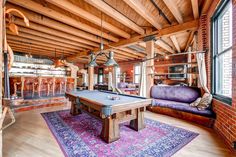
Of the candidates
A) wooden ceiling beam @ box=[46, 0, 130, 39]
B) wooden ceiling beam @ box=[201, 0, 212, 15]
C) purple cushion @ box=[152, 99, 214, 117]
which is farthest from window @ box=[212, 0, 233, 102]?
wooden ceiling beam @ box=[46, 0, 130, 39]

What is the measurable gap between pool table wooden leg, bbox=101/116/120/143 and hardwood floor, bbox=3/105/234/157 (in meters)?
0.82

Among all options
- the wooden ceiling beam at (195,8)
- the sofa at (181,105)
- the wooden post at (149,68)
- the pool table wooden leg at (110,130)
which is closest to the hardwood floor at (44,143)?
the sofa at (181,105)

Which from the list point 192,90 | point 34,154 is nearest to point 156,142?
point 34,154

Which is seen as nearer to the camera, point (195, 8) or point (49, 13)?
point (195, 8)

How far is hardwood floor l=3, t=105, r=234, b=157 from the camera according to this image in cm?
207

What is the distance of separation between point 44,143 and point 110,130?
1265mm

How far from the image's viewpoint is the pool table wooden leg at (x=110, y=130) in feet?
7.91

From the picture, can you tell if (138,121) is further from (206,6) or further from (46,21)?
(46,21)

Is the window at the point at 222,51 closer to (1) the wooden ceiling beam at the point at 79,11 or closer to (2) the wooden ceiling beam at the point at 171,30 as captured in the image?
(2) the wooden ceiling beam at the point at 171,30

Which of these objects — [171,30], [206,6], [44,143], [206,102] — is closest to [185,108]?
[206,102]

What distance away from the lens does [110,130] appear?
95.7 inches

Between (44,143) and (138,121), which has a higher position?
(138,121)

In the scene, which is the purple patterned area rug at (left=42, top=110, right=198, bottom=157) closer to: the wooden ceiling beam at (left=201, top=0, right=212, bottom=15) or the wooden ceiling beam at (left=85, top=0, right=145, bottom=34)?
the wooden ceiling beam at (left=85, top=0, right=145, bottom=34)

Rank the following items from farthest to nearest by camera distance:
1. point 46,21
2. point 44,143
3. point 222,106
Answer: point 46,21, point 222,106, point 44,143
